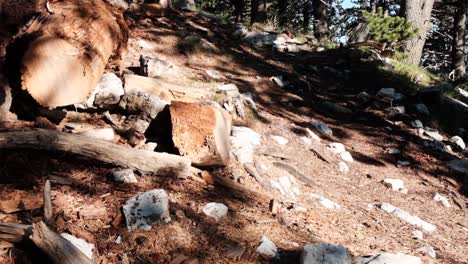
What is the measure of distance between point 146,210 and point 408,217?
2979mm

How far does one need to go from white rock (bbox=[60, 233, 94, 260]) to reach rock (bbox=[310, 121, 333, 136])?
15.2ft

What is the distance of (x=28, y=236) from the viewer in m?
2.50

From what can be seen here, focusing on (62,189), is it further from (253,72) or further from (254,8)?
(254,8)

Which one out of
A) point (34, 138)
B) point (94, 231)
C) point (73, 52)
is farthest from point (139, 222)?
point (73, 52)

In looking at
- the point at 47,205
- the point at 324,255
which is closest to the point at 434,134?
the point at 324,255

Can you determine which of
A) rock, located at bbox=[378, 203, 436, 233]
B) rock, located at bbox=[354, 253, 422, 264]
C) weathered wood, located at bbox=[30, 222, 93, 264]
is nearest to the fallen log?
weathered wood, located at bbox=[30, 222, 93, 264]

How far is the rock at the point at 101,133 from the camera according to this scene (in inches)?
155

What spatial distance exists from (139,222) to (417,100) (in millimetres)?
6816

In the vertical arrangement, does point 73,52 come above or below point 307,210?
above

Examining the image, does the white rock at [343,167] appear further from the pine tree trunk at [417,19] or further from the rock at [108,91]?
the pine tree trunk at [417,19]

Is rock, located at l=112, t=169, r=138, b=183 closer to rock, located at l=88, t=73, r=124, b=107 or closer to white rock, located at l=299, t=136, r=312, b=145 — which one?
rock, located at l=88, t=73, r=124, b=107

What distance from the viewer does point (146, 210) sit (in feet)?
10.3

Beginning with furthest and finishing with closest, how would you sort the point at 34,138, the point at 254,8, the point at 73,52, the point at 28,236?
the point at 254,8 < the point at 73,52 < the point at 34,138 < the point at 28,236

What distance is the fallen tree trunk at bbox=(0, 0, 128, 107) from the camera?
361 cm
